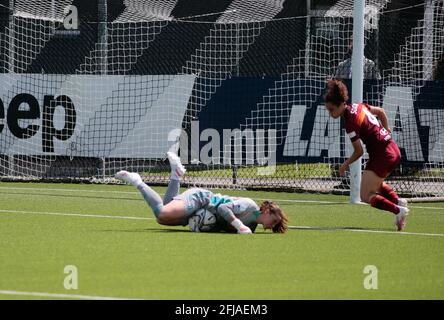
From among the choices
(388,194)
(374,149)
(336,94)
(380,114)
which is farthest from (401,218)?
(336,94)

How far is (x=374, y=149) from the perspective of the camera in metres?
14.6

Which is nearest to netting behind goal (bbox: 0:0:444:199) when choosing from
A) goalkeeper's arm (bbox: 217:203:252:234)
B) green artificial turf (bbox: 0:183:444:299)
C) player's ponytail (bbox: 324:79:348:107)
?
green artificial turf (bbox: 0:183:444:299)

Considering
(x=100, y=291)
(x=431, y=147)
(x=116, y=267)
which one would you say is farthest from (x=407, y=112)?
(x=100, y=291)

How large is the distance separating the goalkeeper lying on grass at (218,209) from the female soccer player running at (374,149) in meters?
1.62

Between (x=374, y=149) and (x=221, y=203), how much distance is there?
2473 mm

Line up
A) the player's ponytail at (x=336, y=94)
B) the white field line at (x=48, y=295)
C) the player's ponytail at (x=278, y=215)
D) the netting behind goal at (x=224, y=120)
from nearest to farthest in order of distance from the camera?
the white field line at (x=48, y=295) < the player's ponytail at (x=278, y=215) < the player's ponytail at (x=336, y=94) < the netting behind goal at (x=224, y=120)

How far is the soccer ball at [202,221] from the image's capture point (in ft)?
44.2

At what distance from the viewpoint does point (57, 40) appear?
32.3 m

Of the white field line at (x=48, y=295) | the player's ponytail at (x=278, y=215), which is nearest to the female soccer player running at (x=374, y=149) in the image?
the player's ponytail at (x=278, y=215)

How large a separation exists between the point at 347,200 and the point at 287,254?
8169 mm

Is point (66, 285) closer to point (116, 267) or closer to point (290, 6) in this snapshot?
point (116, 267)

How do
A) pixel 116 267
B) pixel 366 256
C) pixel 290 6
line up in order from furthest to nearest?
pixel 290 6, pixel 366 256, pixel 116 267

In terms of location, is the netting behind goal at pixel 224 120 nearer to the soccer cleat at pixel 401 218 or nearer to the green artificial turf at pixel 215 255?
the green artificial turf at pixel 215 255

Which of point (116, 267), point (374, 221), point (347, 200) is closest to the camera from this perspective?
point (116, 267)
